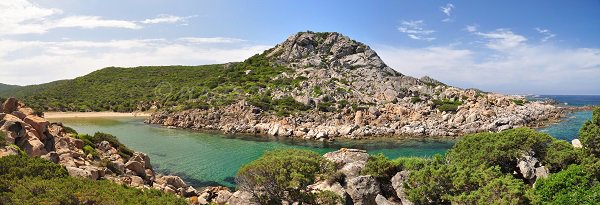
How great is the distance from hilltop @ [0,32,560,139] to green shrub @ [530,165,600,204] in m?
45.3

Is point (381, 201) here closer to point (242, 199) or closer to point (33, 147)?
point (242, 199)

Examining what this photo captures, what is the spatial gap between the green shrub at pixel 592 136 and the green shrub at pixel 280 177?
711 inches

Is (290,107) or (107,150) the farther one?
(290,107)

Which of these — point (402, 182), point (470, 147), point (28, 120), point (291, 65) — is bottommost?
point (402, 182)

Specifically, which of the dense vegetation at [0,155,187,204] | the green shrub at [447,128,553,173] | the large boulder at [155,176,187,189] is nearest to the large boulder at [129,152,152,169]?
the large boulder at [155,176,187,189]

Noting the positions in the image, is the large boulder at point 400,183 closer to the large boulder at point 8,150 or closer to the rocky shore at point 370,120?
the large boulder at point 8,150

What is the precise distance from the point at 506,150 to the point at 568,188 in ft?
26.5

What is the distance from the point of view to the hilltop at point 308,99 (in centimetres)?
7519

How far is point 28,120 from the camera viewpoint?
32.2 meters

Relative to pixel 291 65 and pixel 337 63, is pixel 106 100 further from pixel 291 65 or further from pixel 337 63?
pixel 337 63

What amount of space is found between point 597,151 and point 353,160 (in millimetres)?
17693

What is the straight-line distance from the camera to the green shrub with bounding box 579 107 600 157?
87.9 ft

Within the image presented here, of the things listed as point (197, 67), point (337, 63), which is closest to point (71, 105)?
point (197, 67)

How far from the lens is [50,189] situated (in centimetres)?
1623
